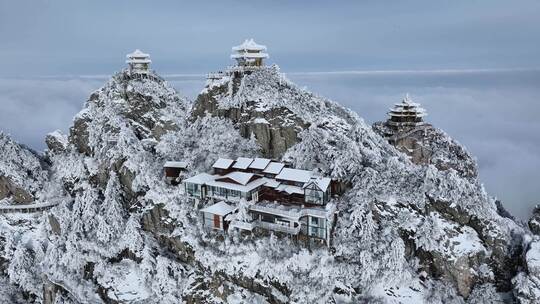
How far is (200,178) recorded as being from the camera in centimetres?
5109

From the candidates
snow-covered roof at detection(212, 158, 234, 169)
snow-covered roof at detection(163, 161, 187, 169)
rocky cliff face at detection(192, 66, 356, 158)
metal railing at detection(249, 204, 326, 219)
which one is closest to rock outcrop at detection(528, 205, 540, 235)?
metal railing at detection(249, 204, 326, 219)

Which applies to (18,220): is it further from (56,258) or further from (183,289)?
(183,289)

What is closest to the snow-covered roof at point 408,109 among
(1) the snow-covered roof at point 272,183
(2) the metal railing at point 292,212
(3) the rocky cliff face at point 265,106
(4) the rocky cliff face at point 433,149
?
(4) the rocky cliff face at point 433,149

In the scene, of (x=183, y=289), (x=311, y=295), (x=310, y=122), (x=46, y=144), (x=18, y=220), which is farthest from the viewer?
(x=46, y=144)

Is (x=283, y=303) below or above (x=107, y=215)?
below

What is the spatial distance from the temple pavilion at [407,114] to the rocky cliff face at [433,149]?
150 centimetres

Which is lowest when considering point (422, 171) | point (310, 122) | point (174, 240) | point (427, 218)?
point (174, 240)

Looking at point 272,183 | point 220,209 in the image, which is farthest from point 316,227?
point 220,209

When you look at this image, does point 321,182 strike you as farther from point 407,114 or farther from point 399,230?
point 407,114

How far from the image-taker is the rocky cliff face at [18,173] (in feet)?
210

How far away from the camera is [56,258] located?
173ft

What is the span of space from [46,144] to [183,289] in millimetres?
53693

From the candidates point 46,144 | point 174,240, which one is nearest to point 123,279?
point 174,240

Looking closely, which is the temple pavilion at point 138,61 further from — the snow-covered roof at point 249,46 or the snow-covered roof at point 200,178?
the snow-covered roof at point 200,178
